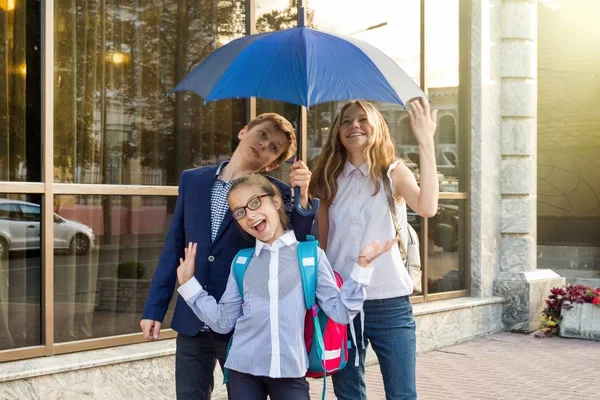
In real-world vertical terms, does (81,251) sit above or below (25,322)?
above

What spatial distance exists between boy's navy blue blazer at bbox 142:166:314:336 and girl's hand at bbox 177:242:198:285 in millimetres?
109

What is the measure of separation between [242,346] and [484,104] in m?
6.93

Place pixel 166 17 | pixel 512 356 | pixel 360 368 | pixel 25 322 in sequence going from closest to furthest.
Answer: pixel 360 368, pixel 25 322, pixel 166 17, pixel 512 356

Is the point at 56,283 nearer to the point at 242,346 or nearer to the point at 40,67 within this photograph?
the point at 40,67

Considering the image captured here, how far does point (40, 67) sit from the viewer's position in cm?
589

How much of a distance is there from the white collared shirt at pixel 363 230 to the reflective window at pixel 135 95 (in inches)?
103

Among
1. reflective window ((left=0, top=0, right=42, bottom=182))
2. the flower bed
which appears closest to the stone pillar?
the flower bed

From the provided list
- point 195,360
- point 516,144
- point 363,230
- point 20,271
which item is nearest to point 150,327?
point 195,360

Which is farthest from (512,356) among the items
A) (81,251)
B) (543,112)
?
(543,112)

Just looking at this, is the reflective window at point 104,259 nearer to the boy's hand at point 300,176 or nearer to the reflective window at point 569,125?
the boy's hand at point 300,176

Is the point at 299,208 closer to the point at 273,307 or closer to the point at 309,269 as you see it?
the point at 309,269

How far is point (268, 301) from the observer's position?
3551mm

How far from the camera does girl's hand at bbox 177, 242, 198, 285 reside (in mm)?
3641

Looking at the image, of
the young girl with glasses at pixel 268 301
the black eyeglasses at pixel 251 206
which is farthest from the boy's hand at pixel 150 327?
the black eyeglasses at pixel 251 206
